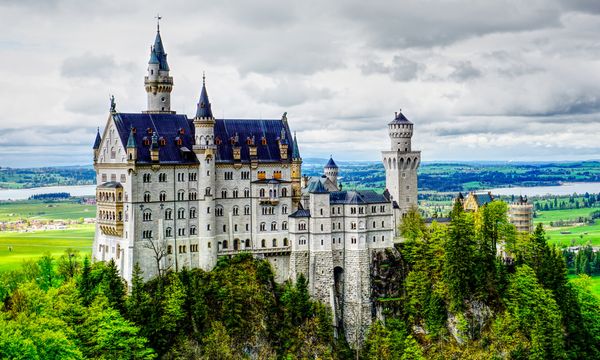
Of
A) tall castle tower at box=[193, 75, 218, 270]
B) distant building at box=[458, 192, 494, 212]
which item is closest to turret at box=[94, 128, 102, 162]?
tall castle tower at box=[193, 75, 218, 270]

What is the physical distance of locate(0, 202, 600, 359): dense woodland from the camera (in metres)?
95.1

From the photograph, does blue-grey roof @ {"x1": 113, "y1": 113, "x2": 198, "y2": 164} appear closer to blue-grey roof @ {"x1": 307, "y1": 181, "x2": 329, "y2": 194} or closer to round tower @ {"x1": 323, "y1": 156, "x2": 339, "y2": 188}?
blue-grey roof @ {"x1": 307, "y1": 181, "x2": 329, "y2": 194}

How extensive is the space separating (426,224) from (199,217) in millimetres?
42105

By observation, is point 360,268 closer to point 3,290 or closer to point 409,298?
point 409,298

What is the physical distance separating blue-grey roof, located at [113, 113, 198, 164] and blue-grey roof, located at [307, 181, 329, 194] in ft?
57.5

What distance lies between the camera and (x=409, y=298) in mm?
115062

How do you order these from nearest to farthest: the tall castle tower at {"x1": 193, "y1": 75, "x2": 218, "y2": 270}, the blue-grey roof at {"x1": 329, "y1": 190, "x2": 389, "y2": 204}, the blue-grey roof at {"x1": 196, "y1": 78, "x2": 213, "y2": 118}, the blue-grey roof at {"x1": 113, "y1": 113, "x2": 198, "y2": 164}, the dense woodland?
1. the dense woodland
2. the blue-grey roof at {"x1": 113, "y1": 113, "x2": 198, "y2": 164}
3. the tall castle tower at {"x1": 193, "y1": 75, "x2": 218, "y2": 270}
4. the blue-grey roof at {"x1": 196, "y1": 78, "x2": 213, "y2": 118}
5. the blue-grey roof at {"x1": 329, "y1": 190, "x2": 389, "y2": 204}

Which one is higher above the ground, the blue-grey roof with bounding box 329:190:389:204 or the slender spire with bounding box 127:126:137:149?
the slender spire with bounding box 127:126:137:149

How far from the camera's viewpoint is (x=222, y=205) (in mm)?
110688

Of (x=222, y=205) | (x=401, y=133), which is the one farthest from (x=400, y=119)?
(x=222, y=205)

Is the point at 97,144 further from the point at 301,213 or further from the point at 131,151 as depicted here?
the point at 301,213

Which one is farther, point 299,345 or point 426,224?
point 426,224

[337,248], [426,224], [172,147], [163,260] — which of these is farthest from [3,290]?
[426,224]

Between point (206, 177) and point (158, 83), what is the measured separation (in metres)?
17.8
